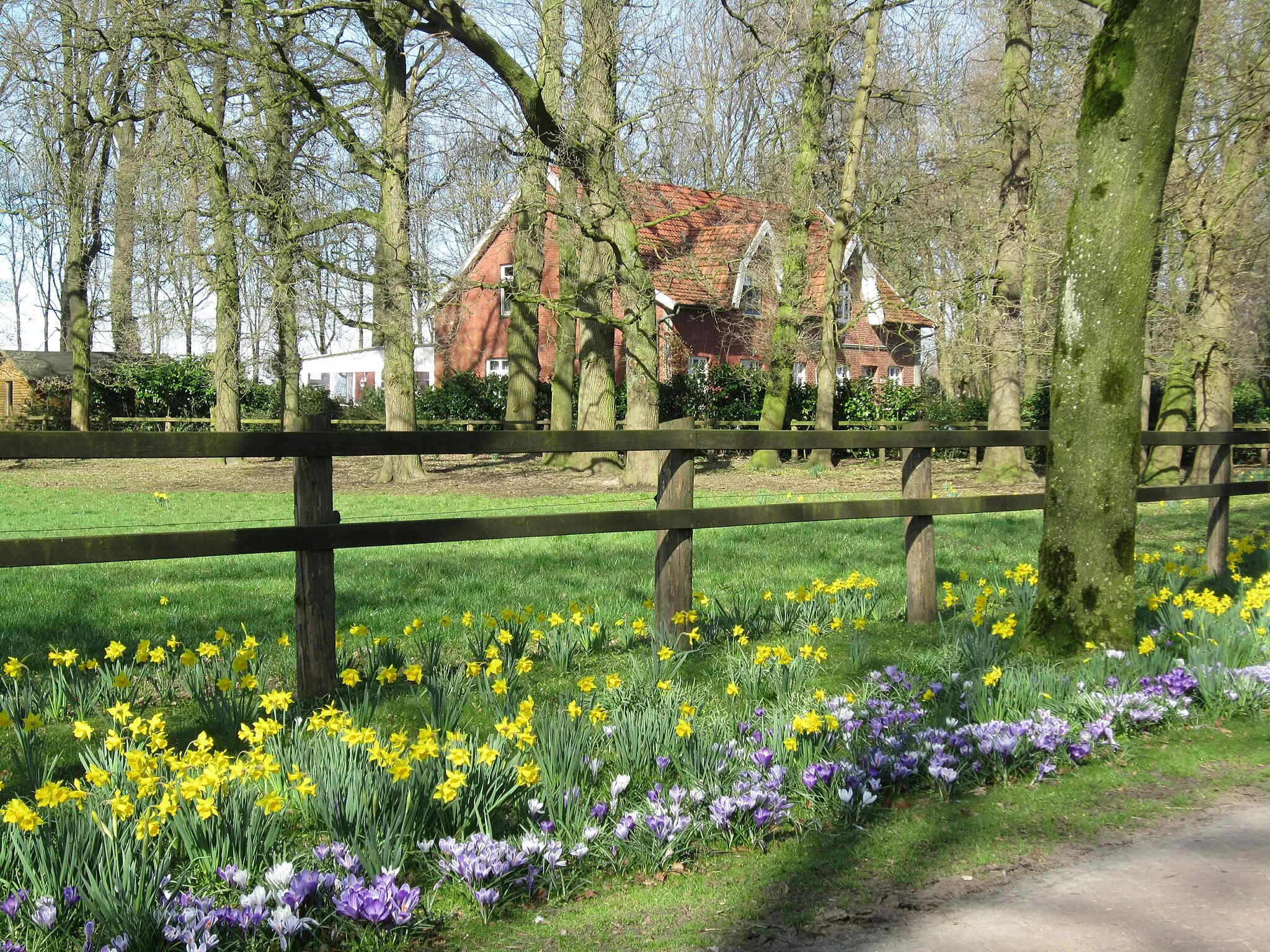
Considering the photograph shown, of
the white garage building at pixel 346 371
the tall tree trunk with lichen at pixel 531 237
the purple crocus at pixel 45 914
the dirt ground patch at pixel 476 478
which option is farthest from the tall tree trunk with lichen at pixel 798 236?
the white garage building at pixel 346 371

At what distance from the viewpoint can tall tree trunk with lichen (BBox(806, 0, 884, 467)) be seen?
70.7 ft

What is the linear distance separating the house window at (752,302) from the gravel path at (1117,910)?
30.8 metres

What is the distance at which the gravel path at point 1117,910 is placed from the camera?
281 centimetres

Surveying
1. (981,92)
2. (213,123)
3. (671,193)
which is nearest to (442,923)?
(213,123)

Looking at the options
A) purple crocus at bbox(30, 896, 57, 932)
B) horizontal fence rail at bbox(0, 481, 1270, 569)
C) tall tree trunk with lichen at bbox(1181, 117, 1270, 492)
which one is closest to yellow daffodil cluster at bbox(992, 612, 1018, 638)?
horizontal fence rail at bbox(0, 481, 1270, 569)

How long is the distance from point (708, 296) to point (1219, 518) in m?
23.6

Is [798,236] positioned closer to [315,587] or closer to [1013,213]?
[1013,213]

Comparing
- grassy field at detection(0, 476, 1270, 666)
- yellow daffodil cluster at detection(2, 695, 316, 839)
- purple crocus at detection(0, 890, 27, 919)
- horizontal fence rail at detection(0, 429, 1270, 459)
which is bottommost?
grassy field at detection(0, 476, 1270, 666)

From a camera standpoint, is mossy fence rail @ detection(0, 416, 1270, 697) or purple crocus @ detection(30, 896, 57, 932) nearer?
purple crocus @ detection(30, 896, 57, 932)

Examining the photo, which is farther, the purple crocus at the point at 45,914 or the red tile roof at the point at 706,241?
the red tile roof at the point at 706,241

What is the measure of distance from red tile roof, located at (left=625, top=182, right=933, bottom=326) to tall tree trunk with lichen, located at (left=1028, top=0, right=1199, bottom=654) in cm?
1295

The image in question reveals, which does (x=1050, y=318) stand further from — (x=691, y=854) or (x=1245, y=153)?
(x=691, y=854)

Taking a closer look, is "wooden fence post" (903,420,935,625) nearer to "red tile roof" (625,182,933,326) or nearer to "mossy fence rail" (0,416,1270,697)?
"mossy fence rail" (0,416,1270,697)

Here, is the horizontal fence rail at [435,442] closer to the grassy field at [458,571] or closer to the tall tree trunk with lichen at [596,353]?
the grassy field at [458,571]
